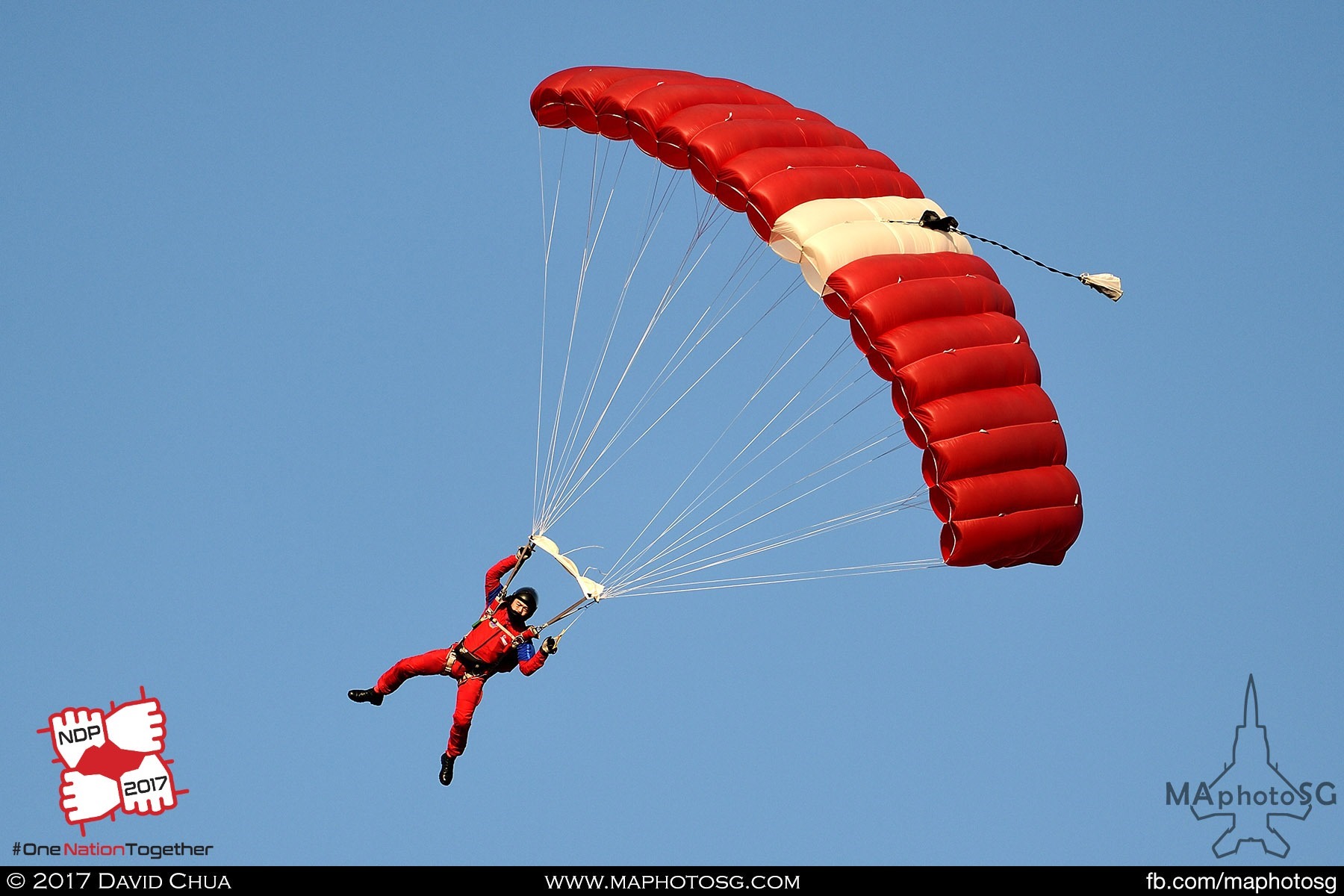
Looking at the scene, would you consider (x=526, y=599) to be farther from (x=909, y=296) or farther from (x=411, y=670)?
(x=909, y=296)

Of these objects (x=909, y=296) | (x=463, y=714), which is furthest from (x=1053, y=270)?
(x=463, y=714)

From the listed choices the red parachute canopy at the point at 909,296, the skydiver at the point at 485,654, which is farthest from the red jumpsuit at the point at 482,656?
the red parachute canopy at the point at 909,296

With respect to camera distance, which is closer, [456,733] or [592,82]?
[456,733]

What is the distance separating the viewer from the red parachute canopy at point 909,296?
16047 millimetres

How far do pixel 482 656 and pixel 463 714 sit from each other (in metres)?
0.53

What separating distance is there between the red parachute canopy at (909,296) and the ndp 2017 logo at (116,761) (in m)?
7.73

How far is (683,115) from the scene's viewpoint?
17500mm

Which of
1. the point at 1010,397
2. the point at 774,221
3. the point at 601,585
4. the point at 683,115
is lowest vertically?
the point at 601,585

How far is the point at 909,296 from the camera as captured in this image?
16.4m

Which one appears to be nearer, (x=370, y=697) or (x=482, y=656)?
(x=482, y=656)

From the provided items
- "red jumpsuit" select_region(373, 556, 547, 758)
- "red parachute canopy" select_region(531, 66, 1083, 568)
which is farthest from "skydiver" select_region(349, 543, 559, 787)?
"red parachute canopy" select_region(531, 66, 1083, 568)
